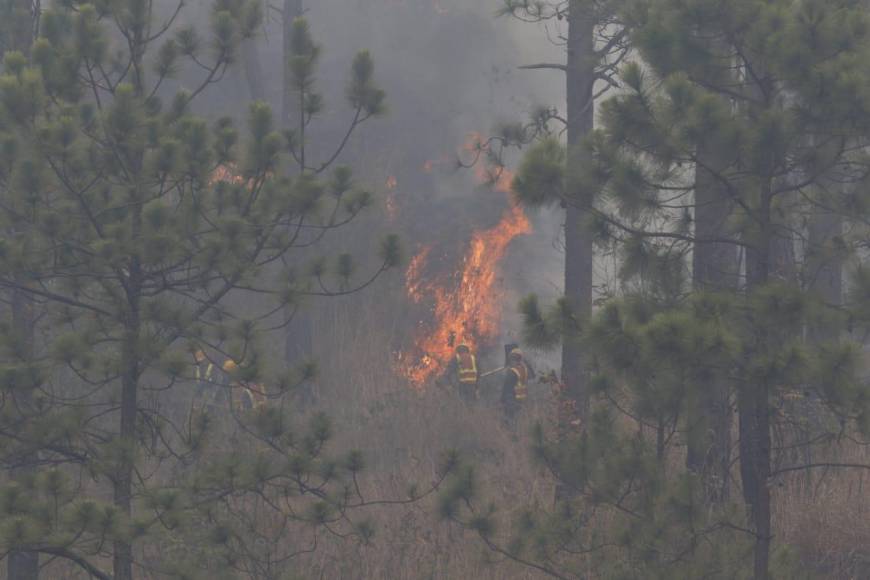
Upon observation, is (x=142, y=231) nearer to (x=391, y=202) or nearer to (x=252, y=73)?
Answer: (x=252, y=73)

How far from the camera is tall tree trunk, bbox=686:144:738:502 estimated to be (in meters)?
4.87

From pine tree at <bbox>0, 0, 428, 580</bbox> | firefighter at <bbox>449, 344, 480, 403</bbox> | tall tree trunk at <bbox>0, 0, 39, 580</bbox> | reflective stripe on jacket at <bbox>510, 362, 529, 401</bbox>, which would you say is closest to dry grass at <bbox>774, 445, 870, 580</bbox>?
pine tree at <bbox>0, 0, 428, 580</bbox>

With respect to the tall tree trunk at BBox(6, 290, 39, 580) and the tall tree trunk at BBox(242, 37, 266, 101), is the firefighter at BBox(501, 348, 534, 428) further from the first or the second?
the tall tree trunk at BBox(242, 37, 266, 101)

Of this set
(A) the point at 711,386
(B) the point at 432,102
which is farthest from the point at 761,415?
(B) the point at 432,102

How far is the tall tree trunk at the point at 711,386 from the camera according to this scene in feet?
16.0

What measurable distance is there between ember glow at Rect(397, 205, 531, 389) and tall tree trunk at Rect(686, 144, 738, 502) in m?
12.1

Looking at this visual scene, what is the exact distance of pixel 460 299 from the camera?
22750 millimetres

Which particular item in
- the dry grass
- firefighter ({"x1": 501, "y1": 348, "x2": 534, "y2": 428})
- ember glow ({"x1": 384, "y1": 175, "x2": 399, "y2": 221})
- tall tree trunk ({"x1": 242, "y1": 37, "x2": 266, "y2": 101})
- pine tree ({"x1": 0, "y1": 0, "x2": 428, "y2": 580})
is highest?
tall tree trunk ({"x1": 242, "y1": 37, "x2": 266, "y2": 101})

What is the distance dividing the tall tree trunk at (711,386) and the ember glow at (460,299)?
12143 millimetres

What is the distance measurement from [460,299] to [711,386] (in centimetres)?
1822

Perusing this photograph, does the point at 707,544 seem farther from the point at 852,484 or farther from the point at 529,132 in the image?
the point at 529,132

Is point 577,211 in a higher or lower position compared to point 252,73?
lower

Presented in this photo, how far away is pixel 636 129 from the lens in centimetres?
474

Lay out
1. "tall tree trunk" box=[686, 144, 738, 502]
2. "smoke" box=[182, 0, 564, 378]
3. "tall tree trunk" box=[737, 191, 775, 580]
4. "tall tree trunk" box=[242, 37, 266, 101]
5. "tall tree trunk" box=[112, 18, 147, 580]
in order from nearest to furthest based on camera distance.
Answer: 1. "tall tree trunk" box=[737, 191, 775, 580]
2. "tall tree trunk" box=[686, 144, 738, 502]
3. "tall tree trunk" box=[112, 18, 147, 580]
4. "tall tree trunk" box=[242, 37, 266, 101]
5. "smoke" box=[182, 0, 564, 378]
